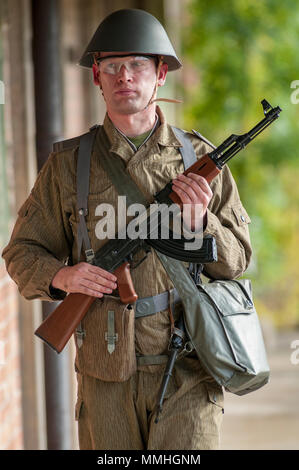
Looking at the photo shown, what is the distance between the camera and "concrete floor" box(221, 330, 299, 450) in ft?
15.4

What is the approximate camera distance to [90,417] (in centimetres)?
221

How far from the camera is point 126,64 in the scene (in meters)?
2.15

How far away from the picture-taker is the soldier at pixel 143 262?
213 cm

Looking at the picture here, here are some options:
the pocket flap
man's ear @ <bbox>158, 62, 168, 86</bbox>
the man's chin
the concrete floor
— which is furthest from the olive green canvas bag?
the concrete floor

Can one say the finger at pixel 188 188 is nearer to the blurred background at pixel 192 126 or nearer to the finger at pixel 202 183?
the finger at pixel 202 183

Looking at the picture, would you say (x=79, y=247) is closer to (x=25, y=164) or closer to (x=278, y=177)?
(x=25, y=164)

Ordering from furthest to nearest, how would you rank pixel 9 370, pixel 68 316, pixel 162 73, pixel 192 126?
pixel 192 126, pixel 9 370, pixel 162 73, pixel 68 316

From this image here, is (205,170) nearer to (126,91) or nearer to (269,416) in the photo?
(126,91)

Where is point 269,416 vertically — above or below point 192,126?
below

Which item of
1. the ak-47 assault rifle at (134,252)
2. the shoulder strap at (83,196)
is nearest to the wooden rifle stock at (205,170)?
Result: the ak-47 assault rifle at (134,252)

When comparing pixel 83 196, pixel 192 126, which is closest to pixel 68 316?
pixel 83 196

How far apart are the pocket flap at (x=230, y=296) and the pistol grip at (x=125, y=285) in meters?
0.21

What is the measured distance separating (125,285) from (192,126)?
597 cm

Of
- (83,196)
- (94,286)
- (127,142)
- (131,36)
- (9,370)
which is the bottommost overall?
(9,370)
